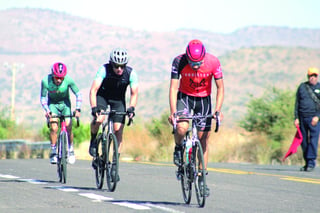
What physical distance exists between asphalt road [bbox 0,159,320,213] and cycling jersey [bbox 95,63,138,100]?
1.56 metres

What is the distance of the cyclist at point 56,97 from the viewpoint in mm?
14312

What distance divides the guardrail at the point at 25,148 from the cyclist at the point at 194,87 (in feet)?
57.9

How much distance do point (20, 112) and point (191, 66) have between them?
406 feet

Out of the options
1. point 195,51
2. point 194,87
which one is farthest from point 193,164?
point 195,51

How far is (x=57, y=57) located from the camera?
181 metres

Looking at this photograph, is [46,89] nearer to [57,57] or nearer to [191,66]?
[191,66]

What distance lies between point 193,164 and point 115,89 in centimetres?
287

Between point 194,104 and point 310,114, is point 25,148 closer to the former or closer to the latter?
point 310,114

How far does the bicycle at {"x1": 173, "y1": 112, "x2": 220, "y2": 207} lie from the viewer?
977cm

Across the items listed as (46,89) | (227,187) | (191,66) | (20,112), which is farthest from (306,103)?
(20,112)

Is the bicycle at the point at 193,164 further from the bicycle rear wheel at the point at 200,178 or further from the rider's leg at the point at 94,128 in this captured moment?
the rider's leg at the point at 94,128

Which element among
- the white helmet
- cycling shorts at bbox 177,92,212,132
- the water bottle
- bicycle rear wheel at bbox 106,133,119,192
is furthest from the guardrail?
the water bottle

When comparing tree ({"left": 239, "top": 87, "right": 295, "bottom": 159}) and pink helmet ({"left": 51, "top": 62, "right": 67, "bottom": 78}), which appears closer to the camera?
pink helmet ({"left": 51, "top": 62, "right": 67, "bottom": 78})

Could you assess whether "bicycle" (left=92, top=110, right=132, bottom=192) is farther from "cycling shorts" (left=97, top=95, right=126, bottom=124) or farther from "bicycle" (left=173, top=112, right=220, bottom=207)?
"bicycle" (left=173, top=112, right=220, bottom=207)
